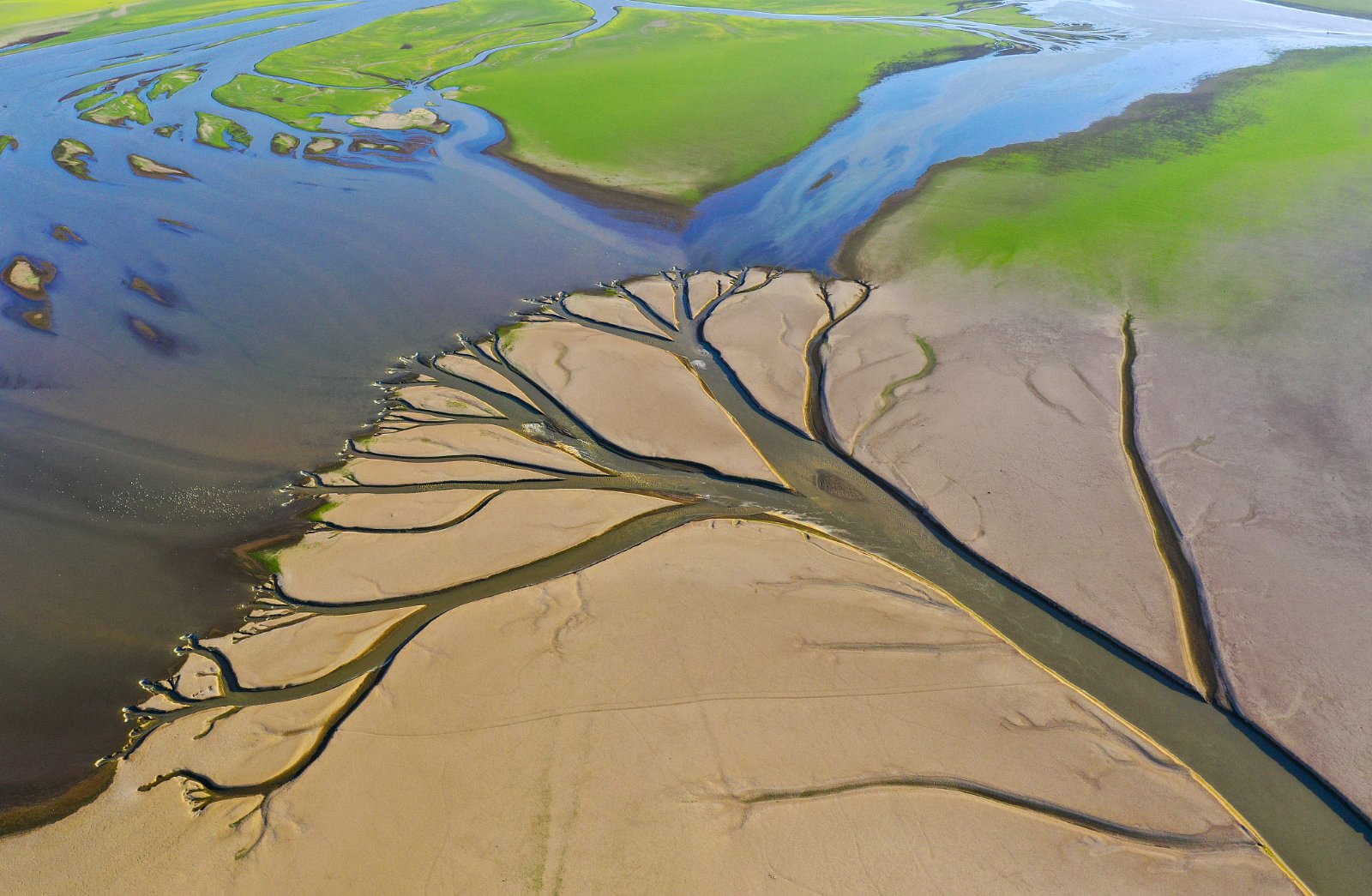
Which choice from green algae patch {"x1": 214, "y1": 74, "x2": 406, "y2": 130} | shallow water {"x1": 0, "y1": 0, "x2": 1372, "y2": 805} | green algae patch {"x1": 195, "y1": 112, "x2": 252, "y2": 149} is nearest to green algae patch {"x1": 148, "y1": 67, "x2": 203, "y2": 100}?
shallow water {"x1": 0, "y1": 0, "x2": 1372, "y2": 805}

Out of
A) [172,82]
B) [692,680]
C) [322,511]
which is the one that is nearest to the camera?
[692,680]

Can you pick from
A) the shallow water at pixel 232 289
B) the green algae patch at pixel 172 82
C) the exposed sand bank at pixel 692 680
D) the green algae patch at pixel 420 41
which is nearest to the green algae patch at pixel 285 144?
the shallow water at pixel 232 289

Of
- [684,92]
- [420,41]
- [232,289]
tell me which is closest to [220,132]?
[232,289]

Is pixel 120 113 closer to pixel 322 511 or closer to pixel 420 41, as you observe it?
pixel 420 41

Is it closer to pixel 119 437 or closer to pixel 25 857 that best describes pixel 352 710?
pixel 25 857

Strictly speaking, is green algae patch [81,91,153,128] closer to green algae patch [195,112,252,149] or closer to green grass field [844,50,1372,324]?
green algae patch [195,112,252,149]

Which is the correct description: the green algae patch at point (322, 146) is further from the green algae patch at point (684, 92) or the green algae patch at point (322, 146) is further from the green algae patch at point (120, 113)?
the green algae patch at point (120, 113)

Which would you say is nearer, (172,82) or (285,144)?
(285,144)
